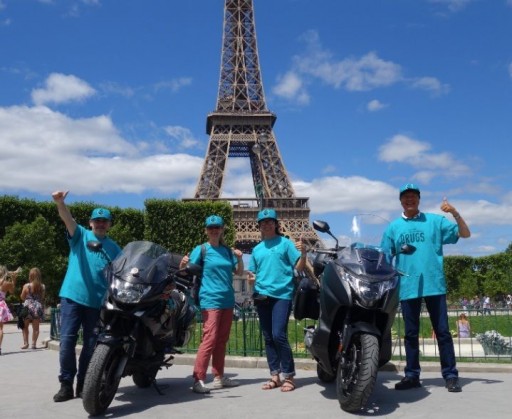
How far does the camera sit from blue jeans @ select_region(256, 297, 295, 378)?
217 inches

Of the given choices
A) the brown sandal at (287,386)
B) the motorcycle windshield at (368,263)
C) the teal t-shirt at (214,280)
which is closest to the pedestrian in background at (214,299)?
the teal t-shirt at (214,280)

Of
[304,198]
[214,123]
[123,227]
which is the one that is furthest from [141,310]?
[214,123]

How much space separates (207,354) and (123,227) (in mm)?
24294

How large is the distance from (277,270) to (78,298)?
1.85m

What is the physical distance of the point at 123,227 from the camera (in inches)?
1145

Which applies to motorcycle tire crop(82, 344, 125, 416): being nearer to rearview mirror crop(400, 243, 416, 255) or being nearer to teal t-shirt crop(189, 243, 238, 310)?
teal t-shirt crop(189, 243, 238, 310)

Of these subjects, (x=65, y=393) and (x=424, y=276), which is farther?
(x=424, y=276)

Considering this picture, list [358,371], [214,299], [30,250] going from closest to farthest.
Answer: [358,371], [214,299], [30,250]

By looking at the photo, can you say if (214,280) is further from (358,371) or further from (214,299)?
(358,371)

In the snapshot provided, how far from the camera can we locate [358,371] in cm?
439

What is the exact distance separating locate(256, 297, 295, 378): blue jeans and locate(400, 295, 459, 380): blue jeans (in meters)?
1.10

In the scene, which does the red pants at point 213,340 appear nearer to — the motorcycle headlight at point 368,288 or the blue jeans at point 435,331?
the motorcycle headlight at point 368,288

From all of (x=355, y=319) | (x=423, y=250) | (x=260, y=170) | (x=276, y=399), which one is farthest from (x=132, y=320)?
(x=260, y=170)

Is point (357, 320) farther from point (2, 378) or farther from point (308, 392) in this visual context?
point (2, 378)
